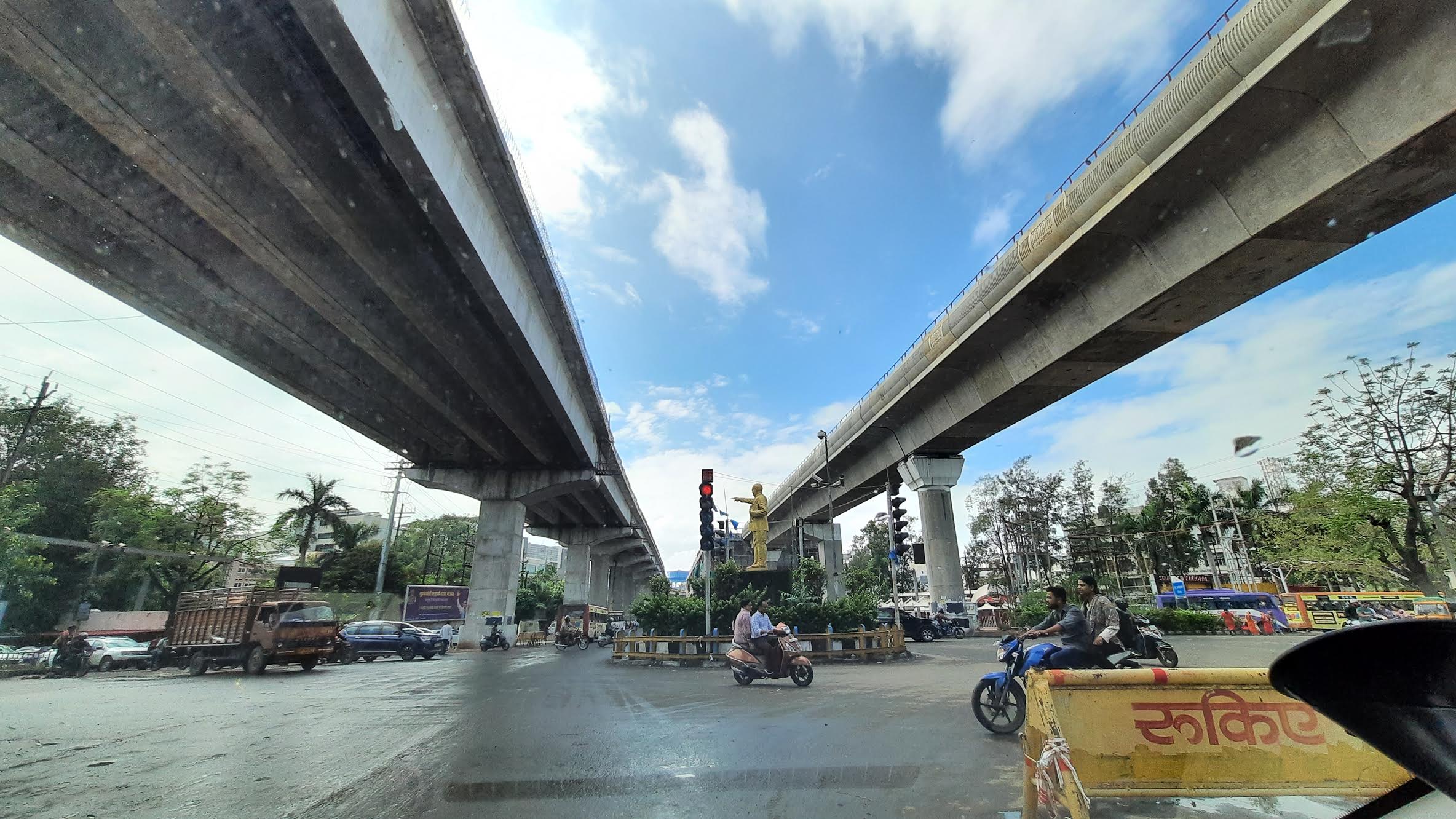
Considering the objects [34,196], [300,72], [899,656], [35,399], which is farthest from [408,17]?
[35,399]

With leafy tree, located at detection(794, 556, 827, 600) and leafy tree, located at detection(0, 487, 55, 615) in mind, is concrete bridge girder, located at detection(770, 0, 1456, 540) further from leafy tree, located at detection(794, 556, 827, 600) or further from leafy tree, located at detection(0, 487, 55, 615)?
leafy tree, located at detection(0, 487, 55, 615)

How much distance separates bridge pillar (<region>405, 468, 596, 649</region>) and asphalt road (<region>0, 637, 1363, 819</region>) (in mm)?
17183

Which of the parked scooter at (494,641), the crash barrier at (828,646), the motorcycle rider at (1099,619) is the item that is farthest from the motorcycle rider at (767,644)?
the parked scooter at (494,641)

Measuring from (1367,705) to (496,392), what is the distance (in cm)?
2015

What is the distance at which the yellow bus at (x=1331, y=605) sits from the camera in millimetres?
24938

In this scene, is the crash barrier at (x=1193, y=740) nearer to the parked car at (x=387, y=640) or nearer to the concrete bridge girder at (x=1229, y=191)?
the concrete bridge girder at (x=1229, y=191)

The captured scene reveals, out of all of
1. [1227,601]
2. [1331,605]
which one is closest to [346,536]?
[1227,601]

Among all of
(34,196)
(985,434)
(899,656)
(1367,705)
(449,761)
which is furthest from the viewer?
(985,434)

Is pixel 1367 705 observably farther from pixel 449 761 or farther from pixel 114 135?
pixel 114 135

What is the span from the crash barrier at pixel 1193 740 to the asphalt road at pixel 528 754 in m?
0.24

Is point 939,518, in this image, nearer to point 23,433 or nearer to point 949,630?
point 949,630

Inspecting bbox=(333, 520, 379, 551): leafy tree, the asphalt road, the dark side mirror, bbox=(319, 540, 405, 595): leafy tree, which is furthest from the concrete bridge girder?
bbox=(333, 520, 379, 551): leafy tree

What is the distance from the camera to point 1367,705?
48.2 inches

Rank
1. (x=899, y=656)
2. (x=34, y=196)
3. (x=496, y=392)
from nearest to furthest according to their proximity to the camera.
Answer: (x=34, y=196) → (x=899, y=656) → (x=496, y=392)
